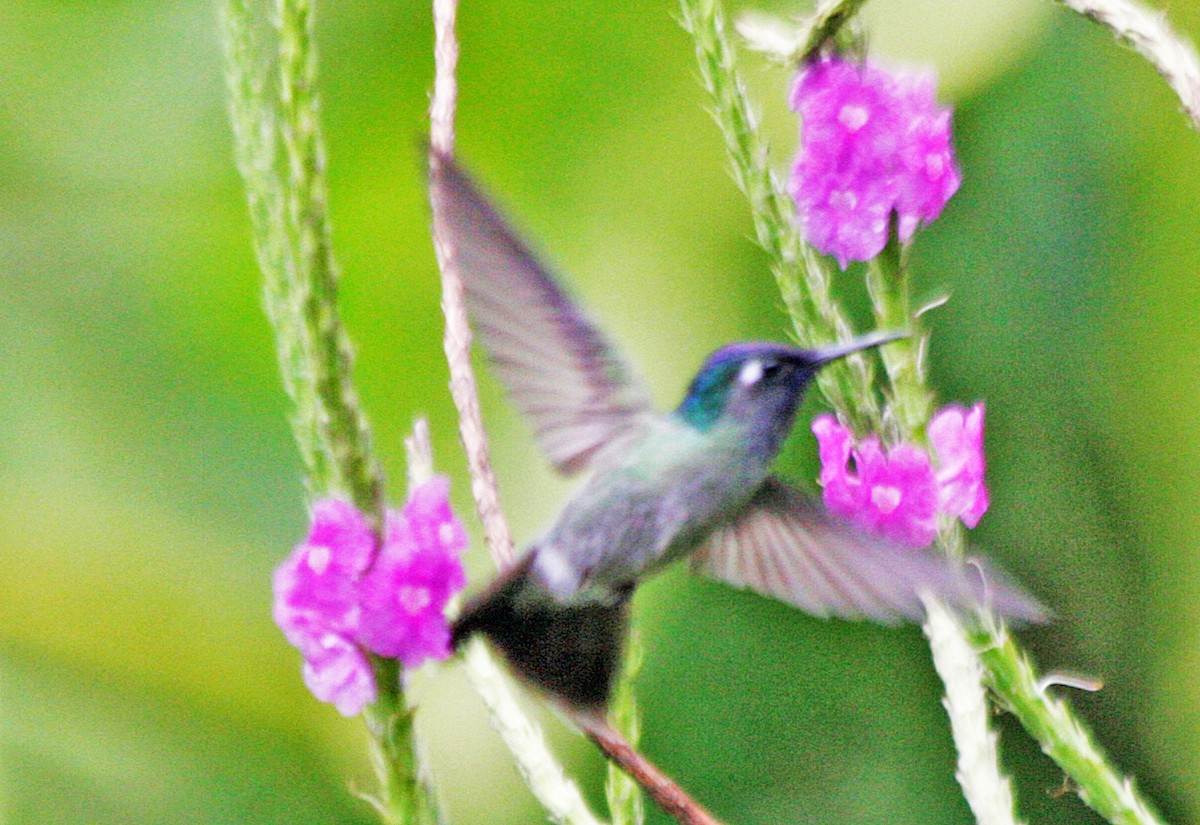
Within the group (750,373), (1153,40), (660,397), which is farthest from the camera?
Result: (660,397)

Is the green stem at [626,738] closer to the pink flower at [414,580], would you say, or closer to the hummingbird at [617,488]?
the hummingbird at [617,488]

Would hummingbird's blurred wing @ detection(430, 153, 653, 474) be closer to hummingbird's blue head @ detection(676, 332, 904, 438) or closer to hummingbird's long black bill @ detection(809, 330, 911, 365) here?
hummingbird's blue head @ detection(676, 332, 904, 438)

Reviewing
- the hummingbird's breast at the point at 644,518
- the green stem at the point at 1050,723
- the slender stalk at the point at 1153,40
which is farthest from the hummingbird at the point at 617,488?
the slender stalk at the point at 1153,40

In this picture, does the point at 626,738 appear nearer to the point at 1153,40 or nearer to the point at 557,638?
the point at 557,638

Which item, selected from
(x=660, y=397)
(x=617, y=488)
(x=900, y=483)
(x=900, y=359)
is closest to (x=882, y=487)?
(x=900, y=483)

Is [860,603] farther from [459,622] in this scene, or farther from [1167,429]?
[1167,429]
